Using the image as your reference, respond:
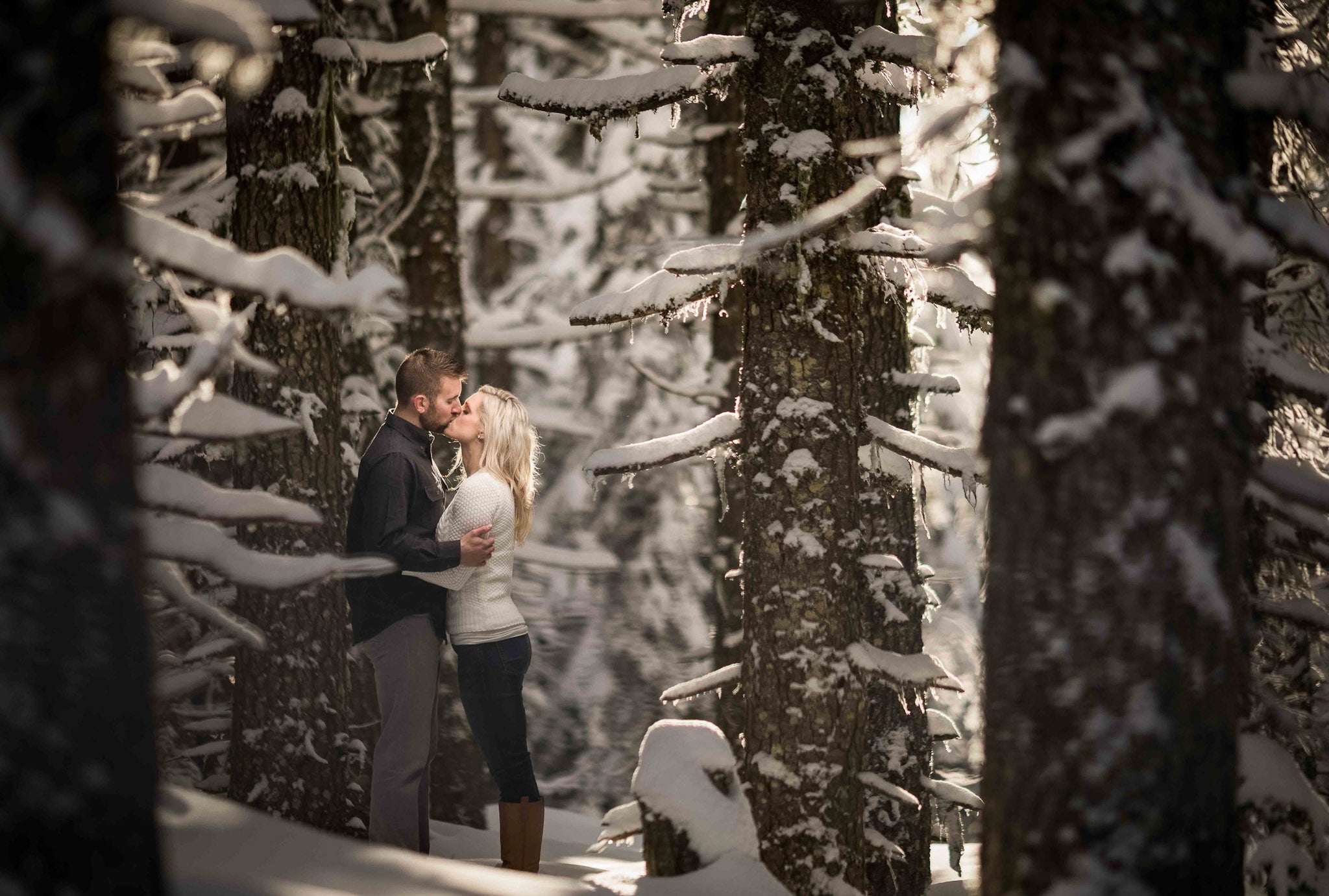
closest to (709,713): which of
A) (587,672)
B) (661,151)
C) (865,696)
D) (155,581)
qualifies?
(587,672)

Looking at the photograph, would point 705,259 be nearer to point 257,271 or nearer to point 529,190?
point 257,271

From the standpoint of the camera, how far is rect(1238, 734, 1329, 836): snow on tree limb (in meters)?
4.76

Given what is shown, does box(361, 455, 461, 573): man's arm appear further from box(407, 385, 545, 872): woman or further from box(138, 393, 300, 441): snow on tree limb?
box(138, 393, 300, 441): snow on tree limb

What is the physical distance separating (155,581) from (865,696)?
327 centimetres

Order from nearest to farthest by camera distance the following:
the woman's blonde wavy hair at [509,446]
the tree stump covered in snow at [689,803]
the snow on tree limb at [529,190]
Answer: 1. the tree stump covered in snow at [689,803]
2. the woman's blonde wavy hair at [509,446]
3. the snow on tree limb at [529,190]

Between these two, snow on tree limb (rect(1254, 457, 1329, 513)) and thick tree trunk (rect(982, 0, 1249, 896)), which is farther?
snow on tree limb (rect(1254, 457, 1329, 513))

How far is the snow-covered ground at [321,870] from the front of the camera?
10.7 feet

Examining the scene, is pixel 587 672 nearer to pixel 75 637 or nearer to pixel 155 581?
pixel 155 581

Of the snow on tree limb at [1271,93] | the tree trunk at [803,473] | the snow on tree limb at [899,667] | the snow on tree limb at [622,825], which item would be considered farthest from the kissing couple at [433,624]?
the snow on tree limb at [1271,93]

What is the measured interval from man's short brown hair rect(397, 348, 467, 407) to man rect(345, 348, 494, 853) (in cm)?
25

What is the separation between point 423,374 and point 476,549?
1.14 meters

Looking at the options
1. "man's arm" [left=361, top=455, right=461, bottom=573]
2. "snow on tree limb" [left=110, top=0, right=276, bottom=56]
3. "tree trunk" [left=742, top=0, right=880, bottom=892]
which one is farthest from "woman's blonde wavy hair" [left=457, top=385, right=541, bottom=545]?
"snow on tree limb" [left=110, top=0, right=276, bottom=56]

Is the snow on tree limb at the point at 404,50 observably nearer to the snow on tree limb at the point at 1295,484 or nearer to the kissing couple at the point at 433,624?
the kissing couple at the point at 433,624

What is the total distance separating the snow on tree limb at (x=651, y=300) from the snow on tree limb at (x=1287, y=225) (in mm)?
2576
